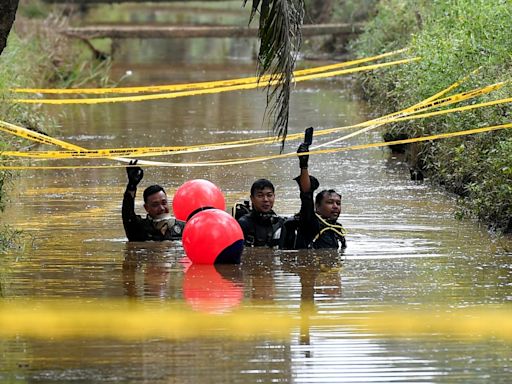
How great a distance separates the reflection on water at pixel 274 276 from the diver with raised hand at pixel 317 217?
0.21 metres

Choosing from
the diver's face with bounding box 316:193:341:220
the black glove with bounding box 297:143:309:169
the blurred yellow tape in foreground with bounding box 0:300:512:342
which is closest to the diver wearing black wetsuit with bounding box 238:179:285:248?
the diver's face with bounding box 316:193:341:220

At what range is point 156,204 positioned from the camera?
41.5ft

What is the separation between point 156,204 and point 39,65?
14.9 meters

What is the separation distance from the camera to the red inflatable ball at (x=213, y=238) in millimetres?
11125

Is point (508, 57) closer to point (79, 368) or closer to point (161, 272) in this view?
point (161, 272)

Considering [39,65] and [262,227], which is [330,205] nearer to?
[262,227]

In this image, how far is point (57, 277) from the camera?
35.5ft

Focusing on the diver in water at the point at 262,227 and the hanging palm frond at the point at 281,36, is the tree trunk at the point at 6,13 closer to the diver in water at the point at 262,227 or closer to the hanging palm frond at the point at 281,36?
the hanging palm frond at the point at 281,36

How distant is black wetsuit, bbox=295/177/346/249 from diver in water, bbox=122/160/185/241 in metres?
1.35

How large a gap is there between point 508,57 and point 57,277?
6.69 m

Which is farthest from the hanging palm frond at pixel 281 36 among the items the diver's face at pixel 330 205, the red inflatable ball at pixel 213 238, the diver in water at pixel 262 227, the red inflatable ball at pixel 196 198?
the red inflatable ball at pixel 196 198

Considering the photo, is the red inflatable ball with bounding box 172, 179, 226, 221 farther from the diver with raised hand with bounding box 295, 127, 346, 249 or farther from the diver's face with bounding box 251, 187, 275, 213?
the diver with raised hand with bounding box 295, 127, 346, 249

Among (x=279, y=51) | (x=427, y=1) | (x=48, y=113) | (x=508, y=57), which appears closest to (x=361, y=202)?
(x=508, y=57)

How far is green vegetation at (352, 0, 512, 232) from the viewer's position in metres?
13.0
